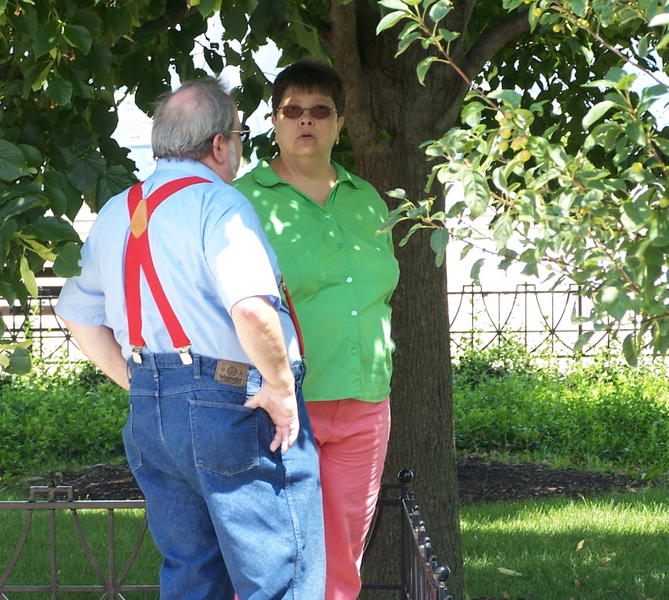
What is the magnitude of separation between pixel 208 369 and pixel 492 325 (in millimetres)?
7946

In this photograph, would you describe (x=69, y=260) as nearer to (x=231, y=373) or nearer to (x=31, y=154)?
(x=31, y=154)

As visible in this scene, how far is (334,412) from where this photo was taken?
3.11m

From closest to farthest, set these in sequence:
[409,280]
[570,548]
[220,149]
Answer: [220,149]
[409,280]
[570,548]

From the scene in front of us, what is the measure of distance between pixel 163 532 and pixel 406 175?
201 centimetres

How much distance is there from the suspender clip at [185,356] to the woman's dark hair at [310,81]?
3.32 ft

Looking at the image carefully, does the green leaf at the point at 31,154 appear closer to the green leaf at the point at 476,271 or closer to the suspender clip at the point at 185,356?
the suspender clip at the point at 185,356

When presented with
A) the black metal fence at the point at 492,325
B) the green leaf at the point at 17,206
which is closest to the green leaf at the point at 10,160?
the green leaf at the point at 17,206

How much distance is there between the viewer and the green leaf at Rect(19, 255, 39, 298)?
289cm

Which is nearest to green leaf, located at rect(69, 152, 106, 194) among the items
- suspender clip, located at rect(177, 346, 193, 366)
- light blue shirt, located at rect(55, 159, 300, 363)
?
light blue shirt, located at rect(55, 159, 300, 363)

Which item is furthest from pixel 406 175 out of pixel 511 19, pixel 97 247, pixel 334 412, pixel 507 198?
pixel 507 198

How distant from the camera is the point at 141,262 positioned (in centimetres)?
255

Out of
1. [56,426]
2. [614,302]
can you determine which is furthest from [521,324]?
[614,302]

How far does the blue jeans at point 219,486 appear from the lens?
97.9 inches

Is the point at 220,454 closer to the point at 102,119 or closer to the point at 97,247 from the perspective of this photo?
the point at 97,247
